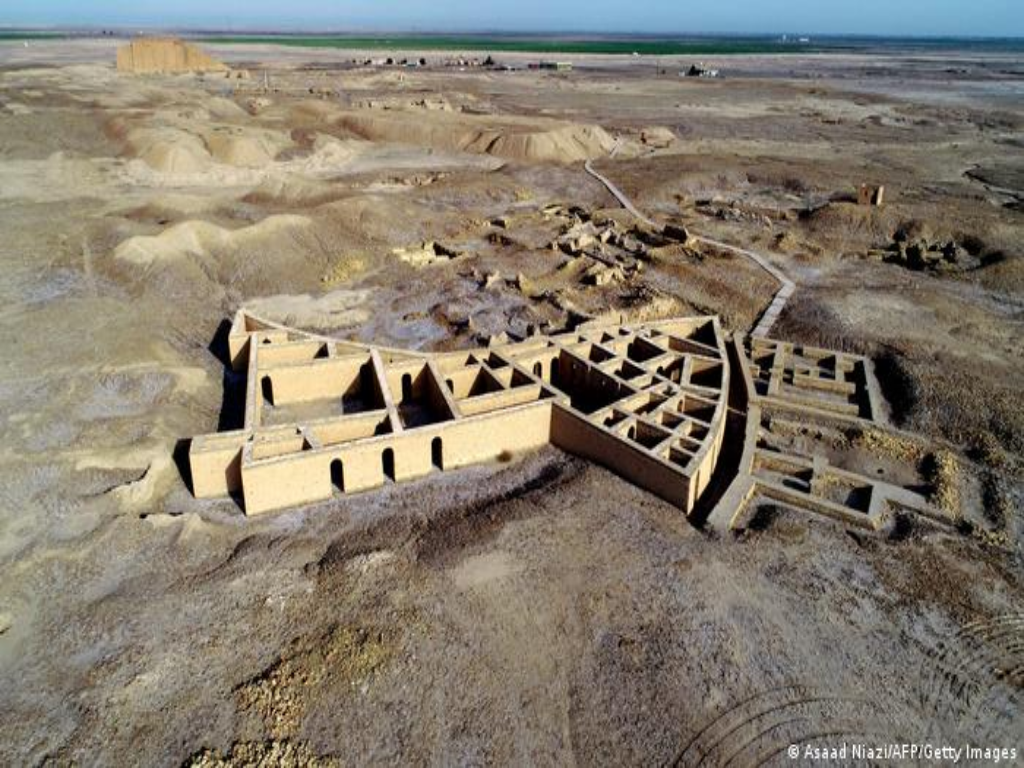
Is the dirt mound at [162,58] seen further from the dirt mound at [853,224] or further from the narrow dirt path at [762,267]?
the dirt mound at [853,224]

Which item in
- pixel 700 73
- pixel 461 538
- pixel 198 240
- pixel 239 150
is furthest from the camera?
pixel 700 73

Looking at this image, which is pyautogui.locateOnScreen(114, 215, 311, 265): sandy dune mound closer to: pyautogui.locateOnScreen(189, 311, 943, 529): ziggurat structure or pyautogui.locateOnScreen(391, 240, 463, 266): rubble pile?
pyautogui.locateOnScreen(391, 240, 463, 266): rubble pile

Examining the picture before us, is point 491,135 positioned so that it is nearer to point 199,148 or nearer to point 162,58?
point 199,148

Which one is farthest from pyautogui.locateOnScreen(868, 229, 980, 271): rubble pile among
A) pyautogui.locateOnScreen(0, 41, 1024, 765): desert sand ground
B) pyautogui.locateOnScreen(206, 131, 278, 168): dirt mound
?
pyautogui.locateOnScreen(206, 131, 278, 168): dirt mound

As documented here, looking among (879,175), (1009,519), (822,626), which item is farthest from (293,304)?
(879,175)

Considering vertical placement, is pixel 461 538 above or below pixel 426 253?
below

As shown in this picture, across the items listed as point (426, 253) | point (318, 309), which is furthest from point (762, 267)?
point (318, 309)
